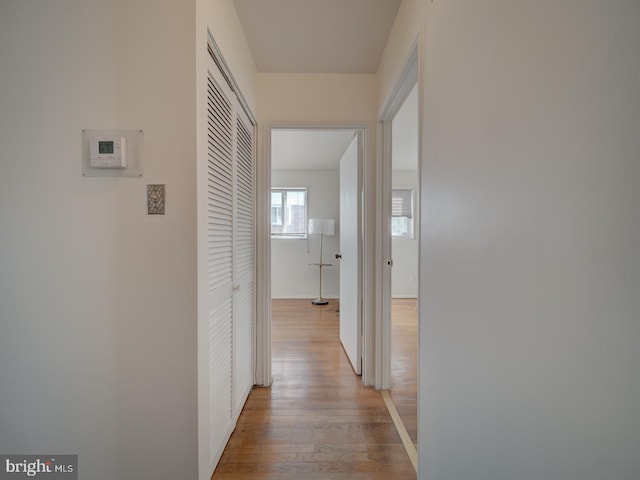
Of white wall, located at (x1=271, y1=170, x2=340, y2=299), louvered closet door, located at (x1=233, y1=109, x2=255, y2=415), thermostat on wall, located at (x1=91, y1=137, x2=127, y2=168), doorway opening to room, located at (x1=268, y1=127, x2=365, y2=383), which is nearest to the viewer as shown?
thermostat on wall, located at (x1=91, y1=137, x2=127, y2=168)

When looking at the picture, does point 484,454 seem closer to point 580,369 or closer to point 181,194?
point 580,369

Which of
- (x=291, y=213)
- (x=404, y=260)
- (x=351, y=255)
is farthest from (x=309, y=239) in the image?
(x=351, y=255)

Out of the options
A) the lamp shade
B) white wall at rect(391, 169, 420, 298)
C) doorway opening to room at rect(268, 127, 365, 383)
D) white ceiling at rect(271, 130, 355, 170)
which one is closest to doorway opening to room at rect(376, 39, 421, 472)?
white wall at rect(391, 169, 420, 298)

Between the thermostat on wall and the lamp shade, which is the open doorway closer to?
the lamp shade

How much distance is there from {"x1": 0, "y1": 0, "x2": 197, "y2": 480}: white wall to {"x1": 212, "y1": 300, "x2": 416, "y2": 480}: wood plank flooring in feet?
1.82

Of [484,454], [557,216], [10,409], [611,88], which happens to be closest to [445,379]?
[484,454]

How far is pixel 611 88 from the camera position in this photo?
1.52ft

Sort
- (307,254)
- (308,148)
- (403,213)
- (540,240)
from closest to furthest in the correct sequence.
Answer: (540,240)
(308,148)
(307,254)
(403,213)

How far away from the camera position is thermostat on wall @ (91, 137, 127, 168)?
3.56 ft

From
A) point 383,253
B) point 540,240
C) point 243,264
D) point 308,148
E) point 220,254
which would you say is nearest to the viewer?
point 540,240

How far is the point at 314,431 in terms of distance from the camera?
5.80 ft

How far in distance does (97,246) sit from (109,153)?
36cm

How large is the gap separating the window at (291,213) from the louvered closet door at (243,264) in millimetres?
3356

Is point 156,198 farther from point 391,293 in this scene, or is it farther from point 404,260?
point 404,260
